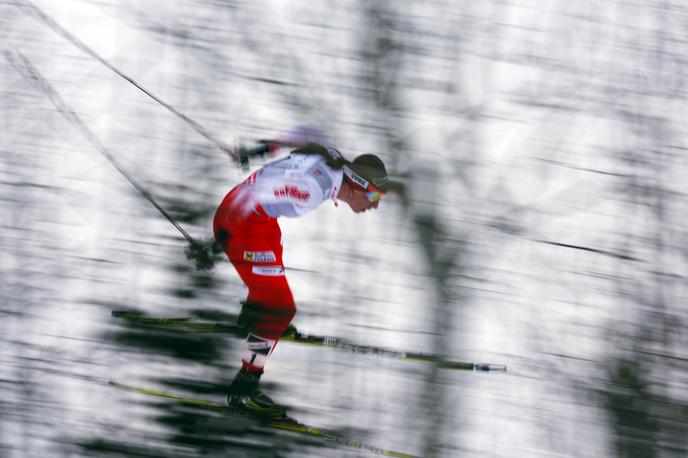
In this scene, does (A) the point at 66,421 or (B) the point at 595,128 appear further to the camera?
(B) the point at 595,128

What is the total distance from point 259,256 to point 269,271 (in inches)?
5.9

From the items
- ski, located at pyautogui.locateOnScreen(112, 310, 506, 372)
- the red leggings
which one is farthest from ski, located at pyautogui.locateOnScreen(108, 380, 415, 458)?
the red leggings

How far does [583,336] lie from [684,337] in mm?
565

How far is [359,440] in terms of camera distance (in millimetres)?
3875

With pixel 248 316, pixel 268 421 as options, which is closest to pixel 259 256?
pixel 248 316

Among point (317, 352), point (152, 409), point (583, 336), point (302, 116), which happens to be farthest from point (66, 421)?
point (583, 336)

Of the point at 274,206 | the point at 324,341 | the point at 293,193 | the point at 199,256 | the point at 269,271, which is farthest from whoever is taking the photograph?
the point at 269,271

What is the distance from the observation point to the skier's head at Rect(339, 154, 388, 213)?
409cm

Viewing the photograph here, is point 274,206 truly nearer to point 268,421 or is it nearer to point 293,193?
point 293,193

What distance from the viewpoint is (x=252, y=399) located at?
4285 millimetres

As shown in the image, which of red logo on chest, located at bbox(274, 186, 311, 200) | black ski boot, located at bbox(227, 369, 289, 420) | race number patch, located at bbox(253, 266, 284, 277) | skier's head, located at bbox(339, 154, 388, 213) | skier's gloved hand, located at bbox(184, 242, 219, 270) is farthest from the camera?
race number patch, located at bbox(253, 266, 284, 277)

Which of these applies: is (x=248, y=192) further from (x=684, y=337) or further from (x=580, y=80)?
(x=684, y=337)

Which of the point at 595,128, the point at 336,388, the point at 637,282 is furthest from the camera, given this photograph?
the point at 595,128

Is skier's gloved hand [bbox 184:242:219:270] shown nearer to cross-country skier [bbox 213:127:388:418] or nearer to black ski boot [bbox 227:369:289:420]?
cross-country skier [bbox 213:127:388:418]
